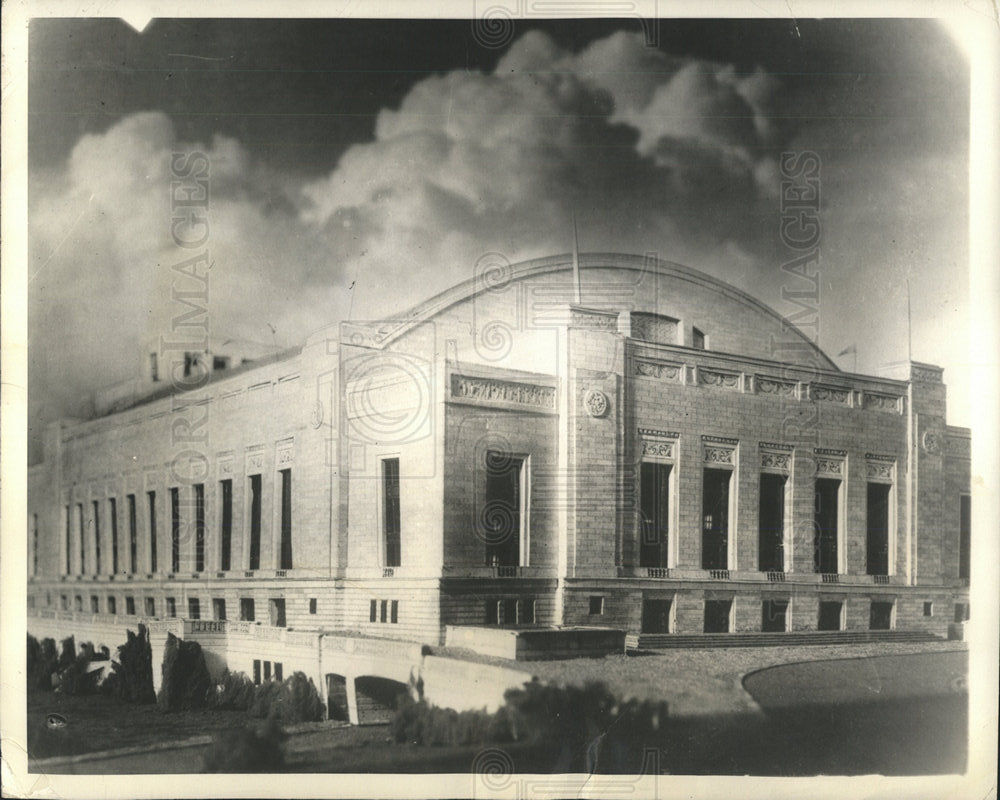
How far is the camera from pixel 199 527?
1262cm

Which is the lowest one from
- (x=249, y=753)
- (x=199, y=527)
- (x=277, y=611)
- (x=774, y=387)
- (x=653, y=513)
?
(x=249, y=753)

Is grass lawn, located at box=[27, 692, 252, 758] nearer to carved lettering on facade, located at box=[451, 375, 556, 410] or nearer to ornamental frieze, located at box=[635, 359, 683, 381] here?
carved lettering on facade, located at box=[451, 375, 556, 410]

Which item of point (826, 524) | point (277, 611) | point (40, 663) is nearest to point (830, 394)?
point (826, 524)

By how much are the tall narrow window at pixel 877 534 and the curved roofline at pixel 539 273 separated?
A: 381 cm

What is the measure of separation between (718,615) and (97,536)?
8100 mm

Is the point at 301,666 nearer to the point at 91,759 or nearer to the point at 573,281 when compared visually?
the point at 91,759

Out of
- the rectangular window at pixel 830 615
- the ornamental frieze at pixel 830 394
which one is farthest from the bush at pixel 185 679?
the ornamental frieze at pixel 830 394

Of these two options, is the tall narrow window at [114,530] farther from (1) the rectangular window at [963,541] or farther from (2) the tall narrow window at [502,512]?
(1) the rectangular window at [963,541]

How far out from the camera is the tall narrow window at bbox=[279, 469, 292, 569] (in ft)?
41.4

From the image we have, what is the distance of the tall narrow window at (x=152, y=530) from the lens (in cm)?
1275

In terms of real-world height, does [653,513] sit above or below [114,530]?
above

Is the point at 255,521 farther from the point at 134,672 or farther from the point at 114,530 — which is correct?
the point at 134,672

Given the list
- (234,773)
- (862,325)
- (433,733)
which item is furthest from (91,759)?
(862,325)

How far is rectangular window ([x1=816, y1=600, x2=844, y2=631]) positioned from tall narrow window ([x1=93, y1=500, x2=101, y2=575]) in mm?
9257
